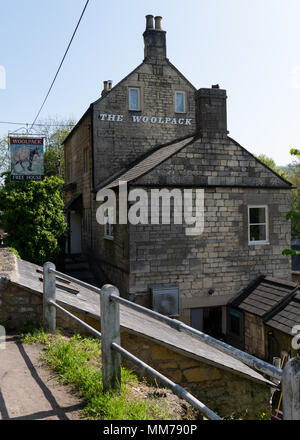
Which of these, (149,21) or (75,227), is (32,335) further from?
(75,227)

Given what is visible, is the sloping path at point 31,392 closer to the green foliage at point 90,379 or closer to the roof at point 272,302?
the green foliage at point 90,379

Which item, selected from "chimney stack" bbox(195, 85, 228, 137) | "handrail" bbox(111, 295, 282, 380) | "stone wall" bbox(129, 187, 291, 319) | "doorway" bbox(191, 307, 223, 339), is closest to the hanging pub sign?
"stone wall" bbox(129, 187, 291, 319)

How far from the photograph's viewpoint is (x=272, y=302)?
42.3 feet

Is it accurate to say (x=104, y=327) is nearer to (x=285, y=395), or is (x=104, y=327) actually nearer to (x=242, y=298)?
(x=285, y=395)

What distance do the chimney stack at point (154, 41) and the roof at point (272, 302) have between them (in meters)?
11.1

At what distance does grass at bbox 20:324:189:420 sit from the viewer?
3.37 m

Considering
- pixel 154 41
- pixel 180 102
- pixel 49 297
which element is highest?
pixel 154 41

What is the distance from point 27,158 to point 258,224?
28.6 feet

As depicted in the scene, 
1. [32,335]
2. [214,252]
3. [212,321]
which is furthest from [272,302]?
[32,335]

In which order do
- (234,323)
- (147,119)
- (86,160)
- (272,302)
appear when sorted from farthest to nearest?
(86,160) < (147,119) < (234,323) < (272,302)

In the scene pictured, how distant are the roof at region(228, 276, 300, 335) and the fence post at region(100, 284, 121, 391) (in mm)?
8620

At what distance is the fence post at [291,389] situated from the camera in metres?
2.02

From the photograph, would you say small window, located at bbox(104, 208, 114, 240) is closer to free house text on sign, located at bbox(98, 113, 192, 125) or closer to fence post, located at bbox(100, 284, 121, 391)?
free house text on sign, located at bbox(98, 113, 192, 125)

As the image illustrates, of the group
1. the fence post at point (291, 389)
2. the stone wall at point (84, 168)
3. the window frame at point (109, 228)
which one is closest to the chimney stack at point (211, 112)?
the window frame at point (109, 228)
